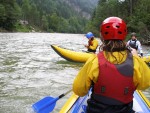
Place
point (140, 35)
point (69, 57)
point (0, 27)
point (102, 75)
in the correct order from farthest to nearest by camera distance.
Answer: point (0, 27) < point (140, 35) < point (69, 57) < point (102, 75)

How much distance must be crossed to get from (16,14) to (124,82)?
203 ft

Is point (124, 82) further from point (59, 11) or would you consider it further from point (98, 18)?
point (59, 11)

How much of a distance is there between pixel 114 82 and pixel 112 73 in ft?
0.25

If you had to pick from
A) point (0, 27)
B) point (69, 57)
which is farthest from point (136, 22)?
point (69, 57)

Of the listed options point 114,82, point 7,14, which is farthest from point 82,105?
point 7,14

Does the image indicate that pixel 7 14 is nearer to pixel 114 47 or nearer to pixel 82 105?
pixel 82 105

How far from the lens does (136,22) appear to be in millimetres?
35438

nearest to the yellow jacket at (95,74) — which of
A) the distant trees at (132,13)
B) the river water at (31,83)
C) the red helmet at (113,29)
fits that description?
the red helmet at (113,29)

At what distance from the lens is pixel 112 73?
2.71 metres

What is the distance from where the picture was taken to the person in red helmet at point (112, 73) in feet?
8.88

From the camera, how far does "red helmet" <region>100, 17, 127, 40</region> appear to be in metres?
2.72

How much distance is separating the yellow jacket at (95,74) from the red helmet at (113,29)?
140 millimetres

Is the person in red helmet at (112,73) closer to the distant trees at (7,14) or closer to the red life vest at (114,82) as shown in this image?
the red life vest at (114,82)

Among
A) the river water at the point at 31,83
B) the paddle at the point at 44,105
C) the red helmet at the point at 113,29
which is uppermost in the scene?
the red helmet at the point at 113,29
